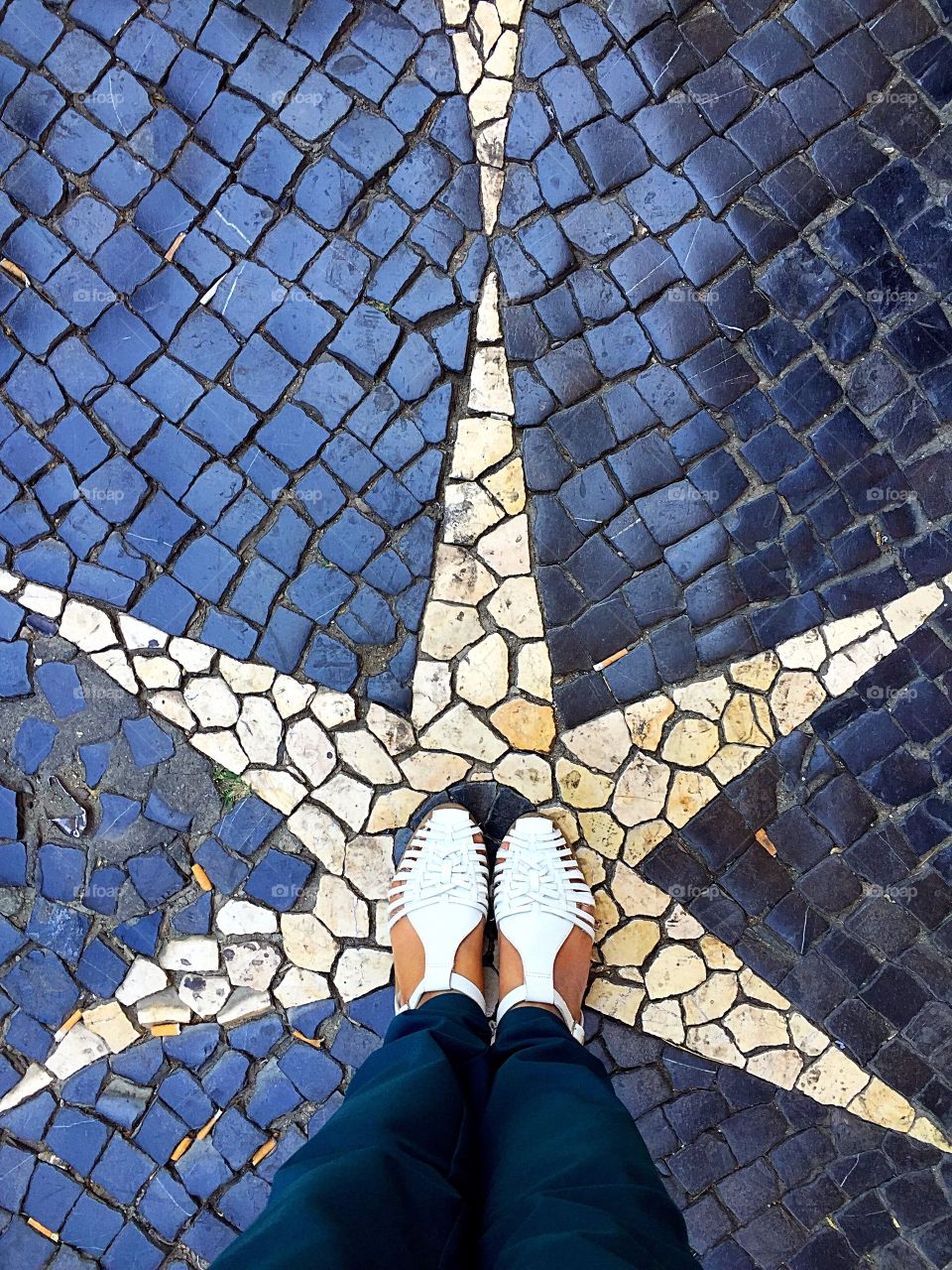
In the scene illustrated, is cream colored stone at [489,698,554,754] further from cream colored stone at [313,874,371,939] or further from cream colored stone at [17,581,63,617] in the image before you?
cream colored stone at [17,581,63,617]

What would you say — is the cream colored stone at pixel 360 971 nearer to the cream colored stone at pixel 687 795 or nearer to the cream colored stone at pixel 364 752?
the cream colored stone at pixel 364 752

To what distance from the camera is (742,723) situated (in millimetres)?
3014

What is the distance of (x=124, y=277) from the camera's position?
3.07 metres

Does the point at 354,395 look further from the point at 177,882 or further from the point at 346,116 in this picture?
the point at 177,882

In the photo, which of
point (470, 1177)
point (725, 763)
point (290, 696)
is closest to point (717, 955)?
point (725, 763)

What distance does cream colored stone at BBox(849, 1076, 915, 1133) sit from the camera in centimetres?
296

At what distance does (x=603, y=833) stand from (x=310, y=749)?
1.10m

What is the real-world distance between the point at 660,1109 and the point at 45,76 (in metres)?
4.30

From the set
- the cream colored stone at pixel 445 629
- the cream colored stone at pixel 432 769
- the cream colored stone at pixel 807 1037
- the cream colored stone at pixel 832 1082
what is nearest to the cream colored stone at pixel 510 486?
the cream colored stone at pixel 445 629

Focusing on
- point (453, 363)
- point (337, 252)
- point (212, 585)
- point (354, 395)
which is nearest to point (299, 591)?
point (212, 585)

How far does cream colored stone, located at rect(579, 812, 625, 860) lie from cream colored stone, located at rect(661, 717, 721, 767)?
0.31m

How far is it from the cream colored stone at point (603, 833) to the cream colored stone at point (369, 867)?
2.36ft

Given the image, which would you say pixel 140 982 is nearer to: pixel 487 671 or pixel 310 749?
pixel 310 749

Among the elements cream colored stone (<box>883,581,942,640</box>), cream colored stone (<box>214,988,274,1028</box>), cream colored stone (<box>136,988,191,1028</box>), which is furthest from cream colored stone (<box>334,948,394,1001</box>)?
cream colored stone (<box>883,581,942,640</box>)
